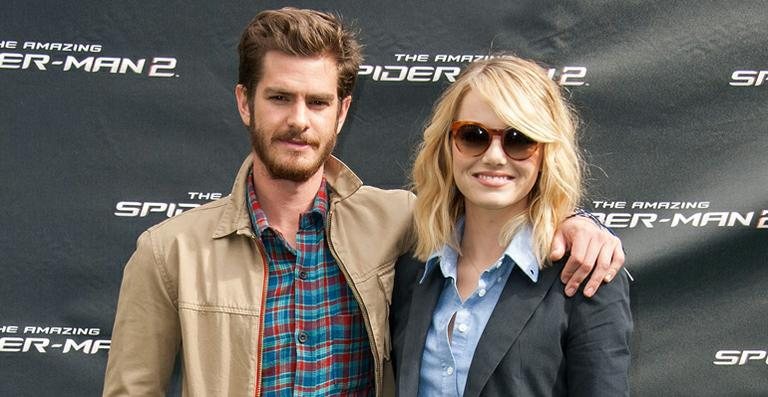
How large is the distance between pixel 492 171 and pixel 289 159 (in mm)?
479

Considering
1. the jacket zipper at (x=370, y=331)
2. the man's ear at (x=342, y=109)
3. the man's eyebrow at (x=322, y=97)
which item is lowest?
the jacket zipper at (x=370, y=331)

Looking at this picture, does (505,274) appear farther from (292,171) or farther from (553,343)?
(292,171)

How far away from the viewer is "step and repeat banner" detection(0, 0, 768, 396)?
2.80 metres

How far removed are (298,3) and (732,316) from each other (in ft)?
5.67

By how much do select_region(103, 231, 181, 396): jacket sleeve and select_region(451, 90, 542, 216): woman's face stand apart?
729mm

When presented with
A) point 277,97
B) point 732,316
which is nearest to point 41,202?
point 277,97

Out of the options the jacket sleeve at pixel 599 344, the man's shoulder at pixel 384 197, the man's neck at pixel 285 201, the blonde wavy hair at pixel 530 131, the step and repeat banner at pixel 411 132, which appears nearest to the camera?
the jacket sleeve at pixel 599 344

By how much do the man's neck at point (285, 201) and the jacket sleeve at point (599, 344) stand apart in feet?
2.32

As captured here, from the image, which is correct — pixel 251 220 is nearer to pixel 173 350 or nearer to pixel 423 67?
pixel 173 350

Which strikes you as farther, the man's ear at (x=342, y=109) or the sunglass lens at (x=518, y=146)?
the man's ear at (x=342, y=109)

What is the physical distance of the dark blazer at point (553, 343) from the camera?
1.66 metres

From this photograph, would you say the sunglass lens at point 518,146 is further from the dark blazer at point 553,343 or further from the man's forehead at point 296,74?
the man's forehead at point 296,74

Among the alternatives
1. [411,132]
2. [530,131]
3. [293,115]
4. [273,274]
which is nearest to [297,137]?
[293,115]

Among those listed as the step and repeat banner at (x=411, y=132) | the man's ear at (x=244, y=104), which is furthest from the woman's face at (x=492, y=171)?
the step and repeat banner at (x=411, y=132)
